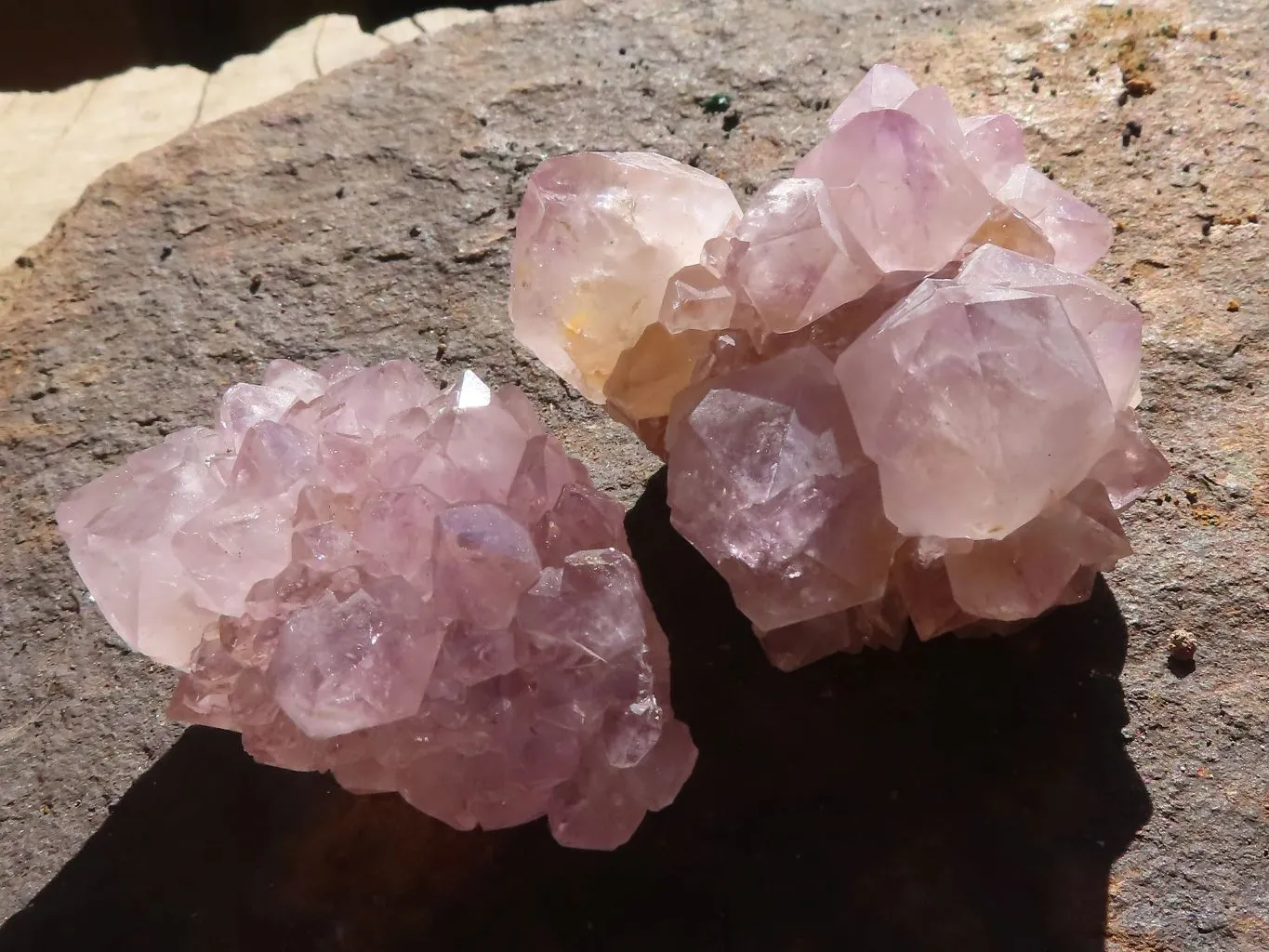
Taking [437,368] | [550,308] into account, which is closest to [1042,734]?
[550,308]

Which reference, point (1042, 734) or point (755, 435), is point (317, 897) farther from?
point (1042, 734)

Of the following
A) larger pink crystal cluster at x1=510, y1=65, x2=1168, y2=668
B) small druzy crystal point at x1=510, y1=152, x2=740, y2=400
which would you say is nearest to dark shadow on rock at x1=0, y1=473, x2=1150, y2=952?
larger pink crystal cluster at x1=510, y1=65, x2=1168, y2=668

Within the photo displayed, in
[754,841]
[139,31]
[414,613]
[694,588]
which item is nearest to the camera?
[414,613]

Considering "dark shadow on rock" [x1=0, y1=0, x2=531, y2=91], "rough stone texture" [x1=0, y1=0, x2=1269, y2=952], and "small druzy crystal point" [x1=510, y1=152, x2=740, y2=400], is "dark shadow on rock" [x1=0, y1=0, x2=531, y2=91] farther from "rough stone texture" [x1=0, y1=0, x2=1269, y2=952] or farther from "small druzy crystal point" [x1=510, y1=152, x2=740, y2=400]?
"small druzy crystal point" [x1=510, y1=152, x2=740, y2=400]

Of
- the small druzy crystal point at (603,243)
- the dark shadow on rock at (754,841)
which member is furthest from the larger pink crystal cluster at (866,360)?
the dark shadow on rock at (754,841)

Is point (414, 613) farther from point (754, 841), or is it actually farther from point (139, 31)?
point (139, 31)

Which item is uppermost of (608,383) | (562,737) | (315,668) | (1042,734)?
(608,383)

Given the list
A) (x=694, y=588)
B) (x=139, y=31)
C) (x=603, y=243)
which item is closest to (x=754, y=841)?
→ (x=694, y=588)
